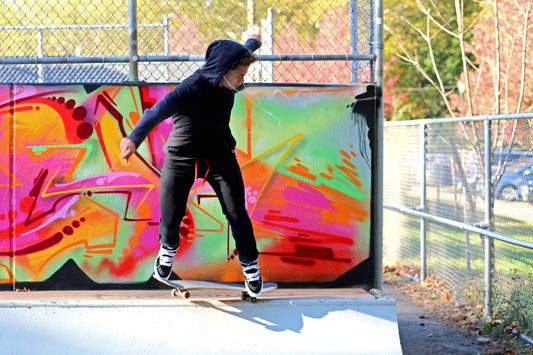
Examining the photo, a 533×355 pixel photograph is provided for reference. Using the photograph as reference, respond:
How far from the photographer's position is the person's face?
5.22 metres

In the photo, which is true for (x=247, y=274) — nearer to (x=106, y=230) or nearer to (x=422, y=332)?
(x=106, y=230)

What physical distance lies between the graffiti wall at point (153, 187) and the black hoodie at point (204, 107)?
71cm

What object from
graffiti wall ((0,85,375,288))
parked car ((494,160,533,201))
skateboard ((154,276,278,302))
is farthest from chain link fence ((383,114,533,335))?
skateboard ((154,276,278,302))

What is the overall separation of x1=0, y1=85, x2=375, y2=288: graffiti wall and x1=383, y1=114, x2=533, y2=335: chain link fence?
66.1 inches

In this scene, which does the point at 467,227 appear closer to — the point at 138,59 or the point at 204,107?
the point at 204,107

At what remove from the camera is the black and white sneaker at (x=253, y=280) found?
555cm

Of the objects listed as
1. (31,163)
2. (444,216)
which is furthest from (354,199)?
(444,216)

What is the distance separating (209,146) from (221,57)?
2.27 ft

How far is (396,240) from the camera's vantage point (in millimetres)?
11883

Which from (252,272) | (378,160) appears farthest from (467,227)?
(252,272)

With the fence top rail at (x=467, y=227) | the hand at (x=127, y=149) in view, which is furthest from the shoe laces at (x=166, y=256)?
the fence top rail at (x=467, y=227)

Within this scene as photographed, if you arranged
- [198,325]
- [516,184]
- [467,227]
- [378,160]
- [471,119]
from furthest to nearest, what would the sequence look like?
[467,227], [471,119], [516,184], [378,160], [198,325]

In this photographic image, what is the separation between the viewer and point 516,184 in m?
6.98

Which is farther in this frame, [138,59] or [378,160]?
[378,160]
